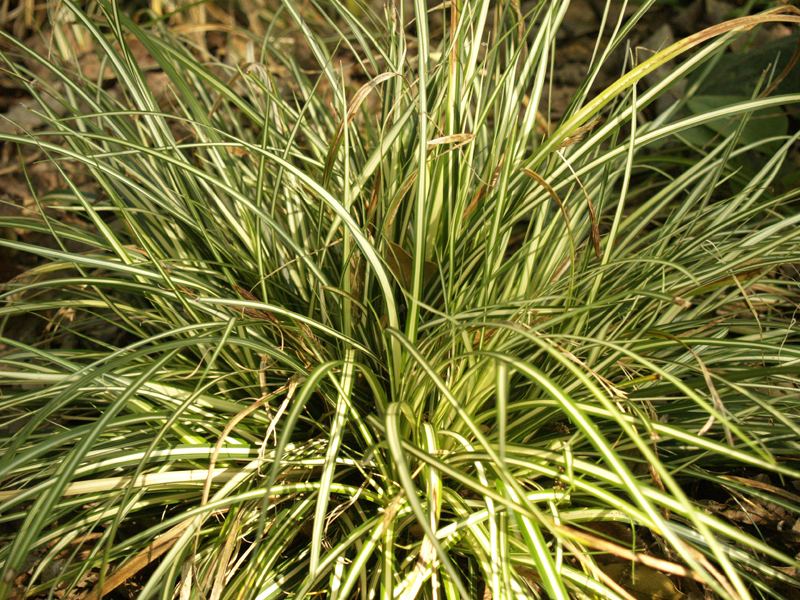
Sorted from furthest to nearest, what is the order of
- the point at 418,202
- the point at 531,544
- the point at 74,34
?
the point at 74,34 < the point at 418,202 < the point at 531,544

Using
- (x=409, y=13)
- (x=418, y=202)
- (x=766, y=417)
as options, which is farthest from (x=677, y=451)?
(x=409, y=13)

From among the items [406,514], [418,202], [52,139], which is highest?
[52,139]

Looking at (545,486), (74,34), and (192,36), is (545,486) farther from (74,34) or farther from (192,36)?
(74,34)

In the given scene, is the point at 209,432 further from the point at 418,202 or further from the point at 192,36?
the point at 192,36

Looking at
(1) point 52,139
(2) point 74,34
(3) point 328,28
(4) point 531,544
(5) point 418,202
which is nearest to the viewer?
(4) point 531,544

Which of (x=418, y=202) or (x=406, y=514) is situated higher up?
(x=418, y=202)

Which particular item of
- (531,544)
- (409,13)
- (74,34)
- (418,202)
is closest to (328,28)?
(409,13)

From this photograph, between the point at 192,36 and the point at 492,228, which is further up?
the point at 192,36

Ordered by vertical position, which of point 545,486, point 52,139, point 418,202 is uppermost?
point 52,139

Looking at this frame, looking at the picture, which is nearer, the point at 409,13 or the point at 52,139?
the point at 52,139
